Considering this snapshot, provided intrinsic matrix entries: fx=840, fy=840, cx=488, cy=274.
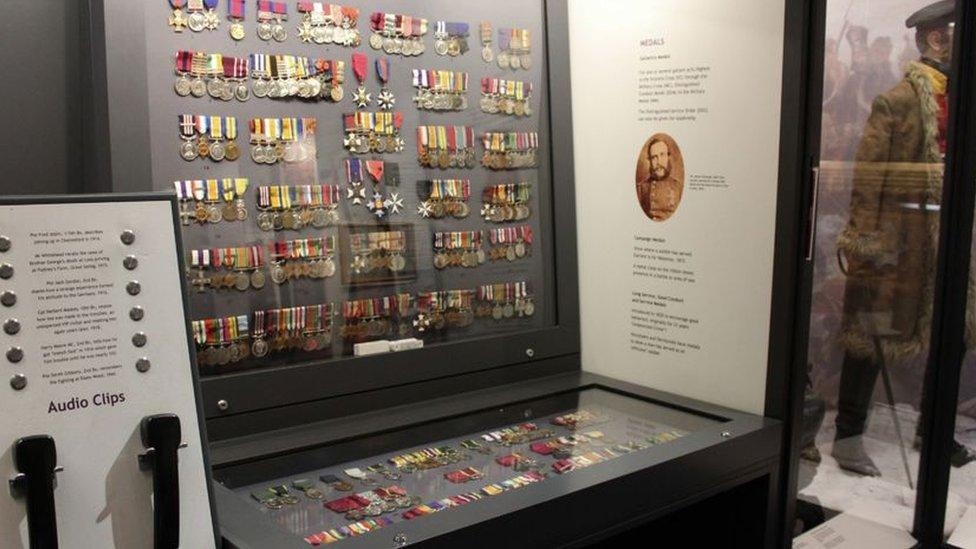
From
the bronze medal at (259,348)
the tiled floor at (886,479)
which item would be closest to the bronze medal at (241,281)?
the bronze medal at (259,348)

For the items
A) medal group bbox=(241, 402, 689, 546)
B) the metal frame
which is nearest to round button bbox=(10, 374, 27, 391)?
medal group bbox=(241, 402, 689, 546)

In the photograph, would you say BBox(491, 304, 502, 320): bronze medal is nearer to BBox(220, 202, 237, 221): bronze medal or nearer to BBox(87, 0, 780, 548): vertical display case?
BBox(87, 0, 780, 548): vertical display case

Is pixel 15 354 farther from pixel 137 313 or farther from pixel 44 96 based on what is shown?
pixel 44 96

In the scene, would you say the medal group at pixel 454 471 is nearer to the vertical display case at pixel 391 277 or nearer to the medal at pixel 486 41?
the vertical display case at pixel 391 277

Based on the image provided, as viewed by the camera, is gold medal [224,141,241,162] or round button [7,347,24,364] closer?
round button [7,347,24,364]

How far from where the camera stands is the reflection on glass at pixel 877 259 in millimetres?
3146

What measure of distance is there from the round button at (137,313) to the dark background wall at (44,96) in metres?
0.60

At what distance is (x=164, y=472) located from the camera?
1.23 metres

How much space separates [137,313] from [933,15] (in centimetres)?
312

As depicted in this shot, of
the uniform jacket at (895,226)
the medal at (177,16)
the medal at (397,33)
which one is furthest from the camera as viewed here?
the uniform jacket at (895,226)

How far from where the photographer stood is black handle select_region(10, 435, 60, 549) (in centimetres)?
112

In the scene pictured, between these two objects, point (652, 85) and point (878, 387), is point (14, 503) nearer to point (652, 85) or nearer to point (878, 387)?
point (652, 85)

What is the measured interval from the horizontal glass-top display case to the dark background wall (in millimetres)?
711

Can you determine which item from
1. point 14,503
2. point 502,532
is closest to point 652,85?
point 502,532
